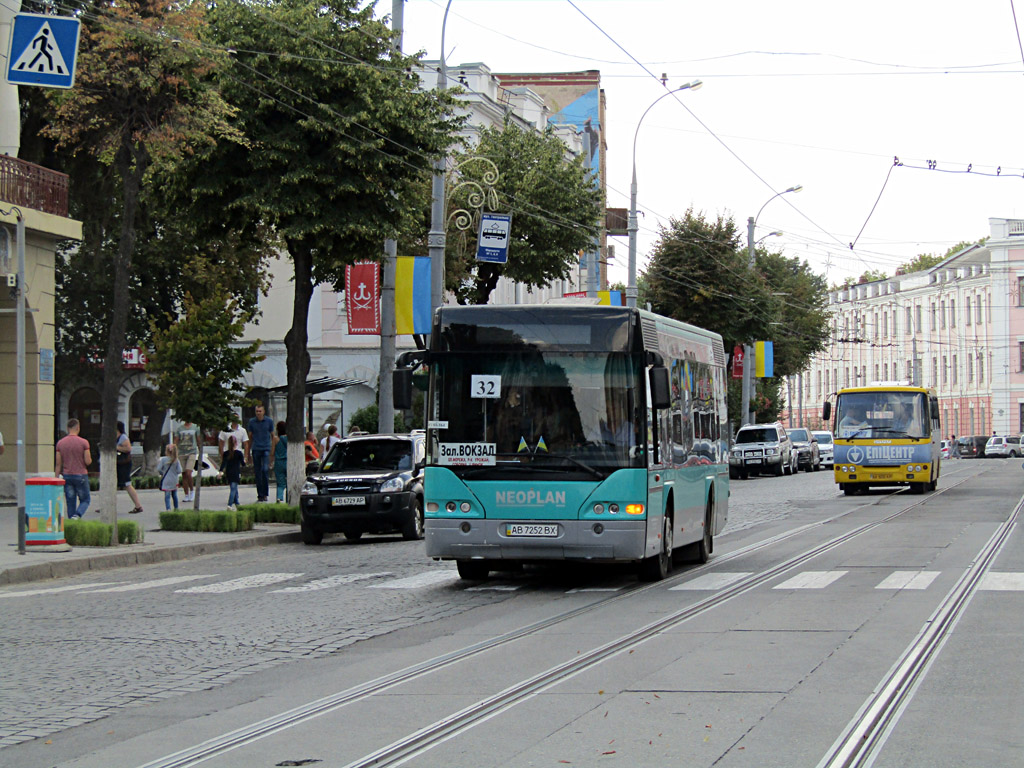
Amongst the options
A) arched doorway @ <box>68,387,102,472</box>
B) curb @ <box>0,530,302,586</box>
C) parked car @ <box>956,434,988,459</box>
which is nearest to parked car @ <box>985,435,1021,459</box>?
parked car @ <box>956,434,988,459</box>

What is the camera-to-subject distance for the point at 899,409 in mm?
36406

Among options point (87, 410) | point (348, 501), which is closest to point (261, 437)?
point (348, 501)

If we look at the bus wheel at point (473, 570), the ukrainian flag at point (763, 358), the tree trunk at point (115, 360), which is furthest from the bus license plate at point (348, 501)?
the ukrainian flag at point (763, 358)

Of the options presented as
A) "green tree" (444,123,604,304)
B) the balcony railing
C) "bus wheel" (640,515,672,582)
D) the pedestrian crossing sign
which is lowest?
"bus wheel" (640,515,672,582)

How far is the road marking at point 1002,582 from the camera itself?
1369 cm

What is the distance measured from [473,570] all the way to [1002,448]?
82269mm

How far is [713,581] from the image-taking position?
49.2ft

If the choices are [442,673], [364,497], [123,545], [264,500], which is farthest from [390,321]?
[442,673]

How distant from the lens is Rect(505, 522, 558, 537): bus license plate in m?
14.1

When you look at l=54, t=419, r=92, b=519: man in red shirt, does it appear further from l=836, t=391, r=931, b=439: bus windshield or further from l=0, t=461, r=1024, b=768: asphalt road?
l=836, t=391, r=931, b=439: bus windshield

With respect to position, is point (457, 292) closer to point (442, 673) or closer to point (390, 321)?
point (390, 321)

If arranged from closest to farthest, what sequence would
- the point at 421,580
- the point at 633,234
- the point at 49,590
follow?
the point at 49,590 < the point at 421,580 < the point at 633,234

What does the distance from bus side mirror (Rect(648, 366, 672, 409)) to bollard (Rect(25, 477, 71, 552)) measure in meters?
8.73

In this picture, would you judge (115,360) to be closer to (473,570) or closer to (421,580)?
(421,580)
